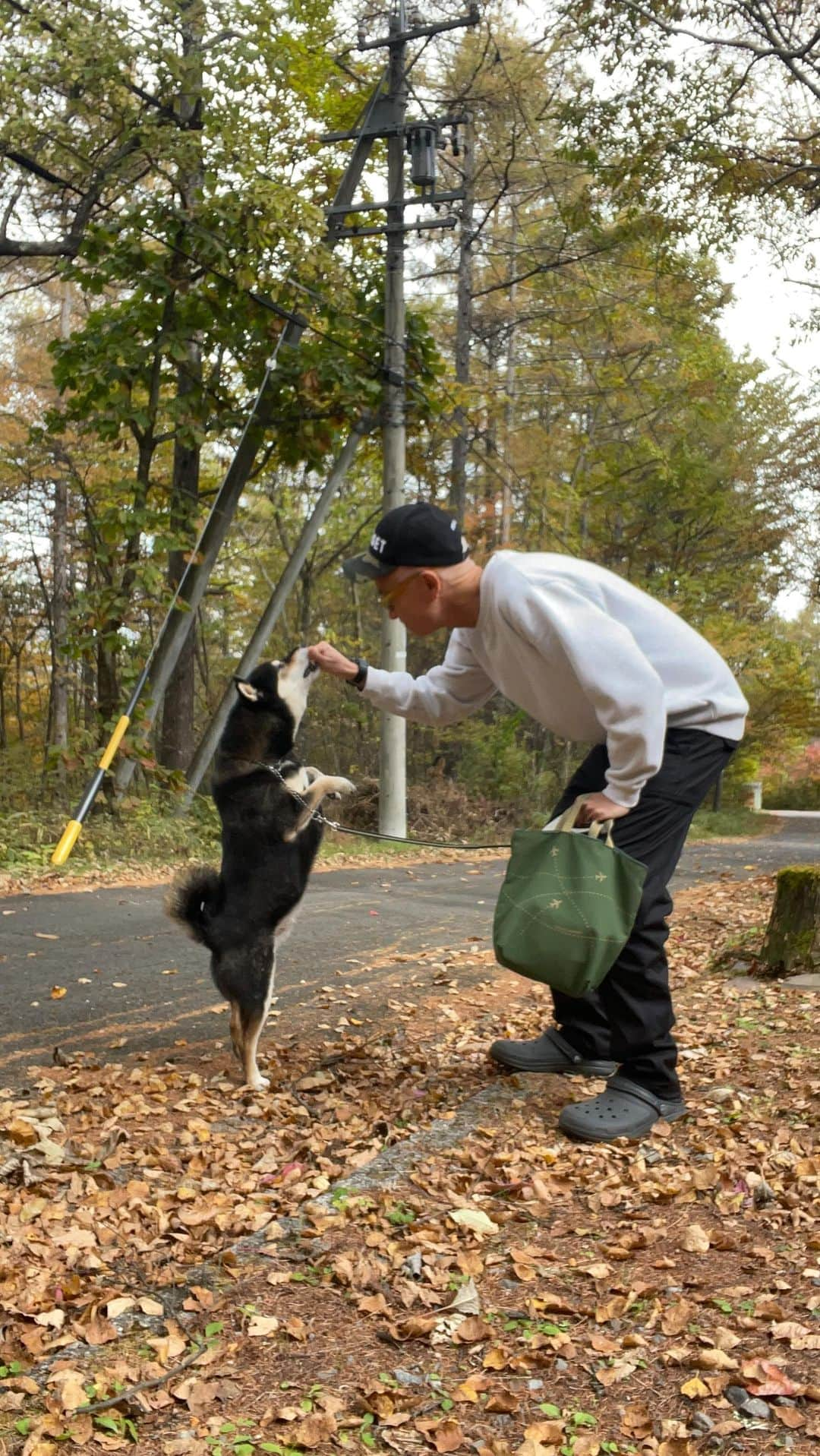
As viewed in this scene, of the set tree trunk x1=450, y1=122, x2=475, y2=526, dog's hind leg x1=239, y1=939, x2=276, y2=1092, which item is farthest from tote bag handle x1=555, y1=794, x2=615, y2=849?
tree trunk x1=450, y1=122, x2=475, y2=526

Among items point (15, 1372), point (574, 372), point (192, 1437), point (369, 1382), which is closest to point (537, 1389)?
point (369, 1382)

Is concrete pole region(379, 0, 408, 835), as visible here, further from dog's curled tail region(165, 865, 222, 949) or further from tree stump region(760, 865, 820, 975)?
dog's curled tail region(165, 865, 222, 949)

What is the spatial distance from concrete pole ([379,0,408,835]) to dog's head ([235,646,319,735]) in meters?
9.26

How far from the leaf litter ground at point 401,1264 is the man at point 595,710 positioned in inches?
9.7

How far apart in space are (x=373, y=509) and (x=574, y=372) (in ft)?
21.3

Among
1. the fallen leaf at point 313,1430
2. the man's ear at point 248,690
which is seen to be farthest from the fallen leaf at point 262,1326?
the man's ear at point 248,690

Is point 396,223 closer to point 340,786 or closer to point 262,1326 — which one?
point 340,786

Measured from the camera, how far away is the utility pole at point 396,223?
13867 millimetres

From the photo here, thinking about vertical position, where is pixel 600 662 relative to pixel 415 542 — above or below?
below

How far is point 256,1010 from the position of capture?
14.0ft

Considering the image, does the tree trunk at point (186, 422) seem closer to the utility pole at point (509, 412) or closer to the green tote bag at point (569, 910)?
the green tote bag at point (569, 910)

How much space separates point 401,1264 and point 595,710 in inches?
63.5

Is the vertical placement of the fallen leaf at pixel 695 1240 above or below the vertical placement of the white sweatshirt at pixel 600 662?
below

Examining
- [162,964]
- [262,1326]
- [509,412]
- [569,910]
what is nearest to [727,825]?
[509,412]
